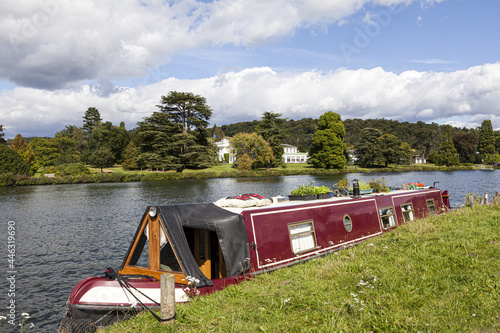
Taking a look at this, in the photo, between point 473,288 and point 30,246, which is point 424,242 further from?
point 30,246

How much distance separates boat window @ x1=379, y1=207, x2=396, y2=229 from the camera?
11602 mm

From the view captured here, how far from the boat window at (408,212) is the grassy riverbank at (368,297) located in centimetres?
424

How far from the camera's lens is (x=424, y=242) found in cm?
862

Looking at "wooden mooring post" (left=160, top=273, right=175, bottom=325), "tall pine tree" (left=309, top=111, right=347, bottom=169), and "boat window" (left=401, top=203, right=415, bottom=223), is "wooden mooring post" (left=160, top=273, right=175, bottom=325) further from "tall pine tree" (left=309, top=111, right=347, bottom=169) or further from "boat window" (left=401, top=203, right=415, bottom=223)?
"tall pine tree" (left=309, top=111, right=347, bottom=169)

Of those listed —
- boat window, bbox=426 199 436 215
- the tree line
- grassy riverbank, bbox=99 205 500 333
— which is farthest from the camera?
the tree line

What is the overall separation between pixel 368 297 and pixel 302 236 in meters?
3.24

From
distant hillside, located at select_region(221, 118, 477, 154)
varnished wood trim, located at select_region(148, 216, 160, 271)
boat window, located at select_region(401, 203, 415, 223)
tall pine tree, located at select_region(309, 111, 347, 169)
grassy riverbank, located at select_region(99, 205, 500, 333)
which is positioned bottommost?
grassy riverbank, located at select_region(99, 205, 500, 333)

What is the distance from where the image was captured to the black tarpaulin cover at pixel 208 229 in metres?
6.59

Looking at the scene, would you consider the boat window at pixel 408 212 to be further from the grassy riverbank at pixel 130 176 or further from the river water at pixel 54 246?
the grassy riverbank at pixel 130 176

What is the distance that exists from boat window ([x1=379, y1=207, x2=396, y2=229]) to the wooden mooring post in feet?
28.3

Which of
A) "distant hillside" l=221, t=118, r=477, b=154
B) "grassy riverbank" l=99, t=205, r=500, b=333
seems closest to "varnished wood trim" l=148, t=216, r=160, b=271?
"grassy riverbank" l=99, t=205, r=500, b=333

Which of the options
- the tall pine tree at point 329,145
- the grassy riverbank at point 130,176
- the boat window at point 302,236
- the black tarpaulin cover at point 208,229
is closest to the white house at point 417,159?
the grassy riverbank at point 130,176

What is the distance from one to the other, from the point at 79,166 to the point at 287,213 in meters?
53.8

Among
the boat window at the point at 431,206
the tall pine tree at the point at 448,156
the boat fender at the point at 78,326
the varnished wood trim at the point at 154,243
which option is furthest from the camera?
the tall pine tree at the point at 448,156
